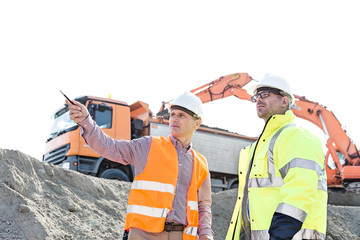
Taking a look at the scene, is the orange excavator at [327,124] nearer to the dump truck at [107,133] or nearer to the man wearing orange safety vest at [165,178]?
the dump truck at [107,133]

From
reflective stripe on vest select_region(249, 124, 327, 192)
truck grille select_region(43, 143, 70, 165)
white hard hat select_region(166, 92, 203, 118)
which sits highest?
white hard hat select_region(166, 92, 203, 118)

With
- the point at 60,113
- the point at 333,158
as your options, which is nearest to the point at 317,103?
the point at 333,158

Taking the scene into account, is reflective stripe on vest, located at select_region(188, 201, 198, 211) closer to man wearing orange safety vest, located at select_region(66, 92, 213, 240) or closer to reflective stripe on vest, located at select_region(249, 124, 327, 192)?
man wearing orange safety vest, located at select_region(66, 92, 213, 240)

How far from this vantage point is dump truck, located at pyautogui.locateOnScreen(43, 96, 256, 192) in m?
10.7

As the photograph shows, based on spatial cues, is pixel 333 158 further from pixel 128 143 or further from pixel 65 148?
pixel 128 143

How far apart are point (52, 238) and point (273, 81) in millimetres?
4597

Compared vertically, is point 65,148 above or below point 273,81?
below

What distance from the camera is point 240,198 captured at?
118 inches

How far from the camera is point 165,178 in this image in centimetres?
297

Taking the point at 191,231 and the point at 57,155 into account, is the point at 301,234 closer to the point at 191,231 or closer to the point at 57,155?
the point at 191,231

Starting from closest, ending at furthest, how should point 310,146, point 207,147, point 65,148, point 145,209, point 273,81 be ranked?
1. point 310,146
2. point 145,209
3. point 273,81
4. point 65,148
5. point 207,147

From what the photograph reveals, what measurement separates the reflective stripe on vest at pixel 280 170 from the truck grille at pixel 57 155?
8.73m

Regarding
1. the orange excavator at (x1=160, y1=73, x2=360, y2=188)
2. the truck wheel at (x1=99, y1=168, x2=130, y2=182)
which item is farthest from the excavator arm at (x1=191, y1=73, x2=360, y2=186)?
the truck wheel at (x1=99, y1=168, x2=130, y2=182)

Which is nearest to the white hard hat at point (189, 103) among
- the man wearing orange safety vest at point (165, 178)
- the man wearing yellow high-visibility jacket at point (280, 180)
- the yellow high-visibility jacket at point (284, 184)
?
the man wearing orange safety vest at point (165, 178)
